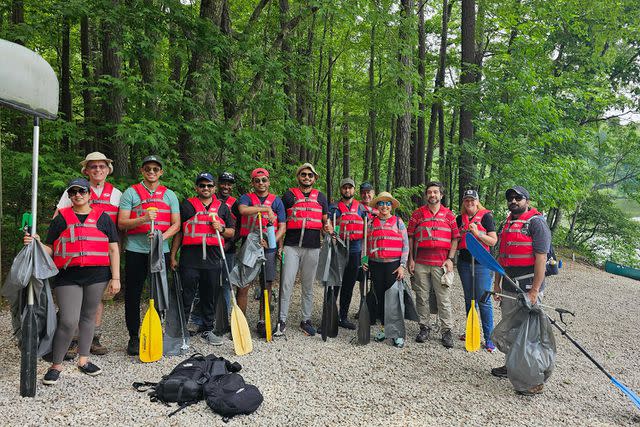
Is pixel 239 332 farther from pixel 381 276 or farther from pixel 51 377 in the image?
pixel 381 276

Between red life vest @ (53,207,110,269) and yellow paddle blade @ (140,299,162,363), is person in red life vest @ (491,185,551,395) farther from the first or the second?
red life vest @ (53,207,110,269)

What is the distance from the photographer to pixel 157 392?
3.30 metres

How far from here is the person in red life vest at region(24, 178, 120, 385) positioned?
3.42 meters

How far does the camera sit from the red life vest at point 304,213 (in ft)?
16.2

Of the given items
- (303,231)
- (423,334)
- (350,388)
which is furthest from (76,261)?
(423,334)

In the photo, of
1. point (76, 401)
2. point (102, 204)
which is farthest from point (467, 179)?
point (76, 401)

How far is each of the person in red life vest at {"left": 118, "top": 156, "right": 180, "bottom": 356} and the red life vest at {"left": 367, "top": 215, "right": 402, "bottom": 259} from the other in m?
2.24

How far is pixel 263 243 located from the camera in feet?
15.6

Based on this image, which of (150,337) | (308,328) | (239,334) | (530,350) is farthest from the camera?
(308,328)

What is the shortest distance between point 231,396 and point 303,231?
218 cm

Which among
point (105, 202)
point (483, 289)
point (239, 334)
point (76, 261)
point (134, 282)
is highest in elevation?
point (105, 202)

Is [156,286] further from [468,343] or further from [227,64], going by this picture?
[227,64]

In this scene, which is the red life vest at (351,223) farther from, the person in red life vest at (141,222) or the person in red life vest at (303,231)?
the person in red life vest at (141,222)

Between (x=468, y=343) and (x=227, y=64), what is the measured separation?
523 cm
